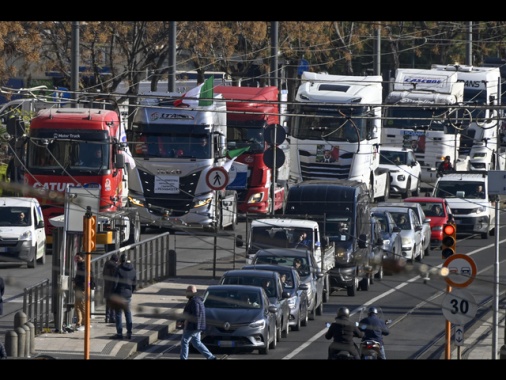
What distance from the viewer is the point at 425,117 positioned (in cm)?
4231

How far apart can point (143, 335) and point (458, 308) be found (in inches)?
260

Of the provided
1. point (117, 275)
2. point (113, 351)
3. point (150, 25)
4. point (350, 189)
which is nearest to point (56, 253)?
point (117, 275)

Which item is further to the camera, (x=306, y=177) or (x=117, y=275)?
(x=306, y=177)

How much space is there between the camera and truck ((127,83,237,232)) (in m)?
34.6

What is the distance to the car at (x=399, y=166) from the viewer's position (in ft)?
150

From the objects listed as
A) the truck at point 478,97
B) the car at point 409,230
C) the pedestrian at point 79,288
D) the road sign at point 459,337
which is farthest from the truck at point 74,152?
the truck at point 478,97

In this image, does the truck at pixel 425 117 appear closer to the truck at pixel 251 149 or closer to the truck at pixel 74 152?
the truck at pixel 251 149

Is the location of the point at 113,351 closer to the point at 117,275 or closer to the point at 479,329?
the point at 117,275

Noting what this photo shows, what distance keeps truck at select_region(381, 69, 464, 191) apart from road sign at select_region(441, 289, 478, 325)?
2474cm

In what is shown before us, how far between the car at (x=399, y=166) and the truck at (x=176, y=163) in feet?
37.4

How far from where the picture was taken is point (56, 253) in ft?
73.0

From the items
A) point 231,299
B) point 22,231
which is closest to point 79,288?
point 231,299

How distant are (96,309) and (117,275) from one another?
277 cm
